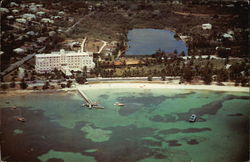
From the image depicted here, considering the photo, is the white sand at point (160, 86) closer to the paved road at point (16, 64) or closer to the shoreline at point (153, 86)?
the shoreline at point (153, 86)

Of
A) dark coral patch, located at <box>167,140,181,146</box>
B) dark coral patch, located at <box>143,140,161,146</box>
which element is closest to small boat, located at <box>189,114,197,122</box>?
dark coral patch, located at <box>167,140,181,146</box>

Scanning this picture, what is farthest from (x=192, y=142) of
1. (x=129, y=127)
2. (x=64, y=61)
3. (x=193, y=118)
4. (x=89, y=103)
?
(x=64, y=61)

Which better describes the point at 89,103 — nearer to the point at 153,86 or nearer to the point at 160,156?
the point at 153,86

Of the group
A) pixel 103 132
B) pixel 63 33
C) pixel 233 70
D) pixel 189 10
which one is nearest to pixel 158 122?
pixel 103 132

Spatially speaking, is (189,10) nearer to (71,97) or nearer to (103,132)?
(71,97)

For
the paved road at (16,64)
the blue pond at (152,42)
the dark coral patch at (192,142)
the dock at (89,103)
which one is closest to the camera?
the dark coral patch at (192,142)

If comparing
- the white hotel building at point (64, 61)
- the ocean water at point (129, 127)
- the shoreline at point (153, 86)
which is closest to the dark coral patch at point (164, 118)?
the ocean water at point (129, 127)

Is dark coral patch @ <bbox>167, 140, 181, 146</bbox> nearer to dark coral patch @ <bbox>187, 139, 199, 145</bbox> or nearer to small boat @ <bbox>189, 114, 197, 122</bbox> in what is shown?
dark coral patch @ <bbox>187, 139, 199, 145</bbox>
